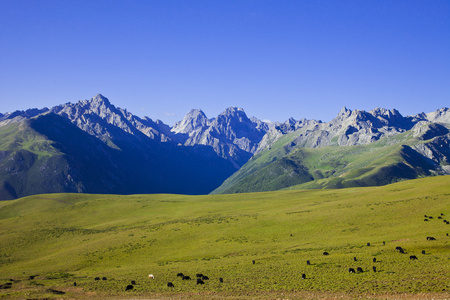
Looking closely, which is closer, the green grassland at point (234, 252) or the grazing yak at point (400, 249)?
the green grassland at point (234, 252)

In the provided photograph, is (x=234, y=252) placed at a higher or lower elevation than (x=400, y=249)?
lower

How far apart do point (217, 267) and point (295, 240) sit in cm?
2443

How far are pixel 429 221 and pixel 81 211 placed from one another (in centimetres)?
12168

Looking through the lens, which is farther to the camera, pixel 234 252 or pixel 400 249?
pixel 234 252

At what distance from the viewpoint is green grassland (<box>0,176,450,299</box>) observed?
38.9 m

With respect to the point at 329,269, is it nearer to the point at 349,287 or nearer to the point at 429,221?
the point at 349,287

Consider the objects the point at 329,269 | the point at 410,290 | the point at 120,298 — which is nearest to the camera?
the point at 410,290

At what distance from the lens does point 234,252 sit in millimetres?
66688

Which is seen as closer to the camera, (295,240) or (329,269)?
(329,269)

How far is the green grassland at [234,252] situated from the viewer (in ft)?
128

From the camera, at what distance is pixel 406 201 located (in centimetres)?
9312

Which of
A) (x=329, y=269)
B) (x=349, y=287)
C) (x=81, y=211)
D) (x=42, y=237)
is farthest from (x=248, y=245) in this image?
(x=81, y=211)

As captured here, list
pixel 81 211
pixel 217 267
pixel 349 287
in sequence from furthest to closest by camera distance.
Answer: pixel 81 211 → pixel 217 267 → pixel 349 287

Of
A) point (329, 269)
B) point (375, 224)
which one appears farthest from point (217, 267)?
point (375, 224)
